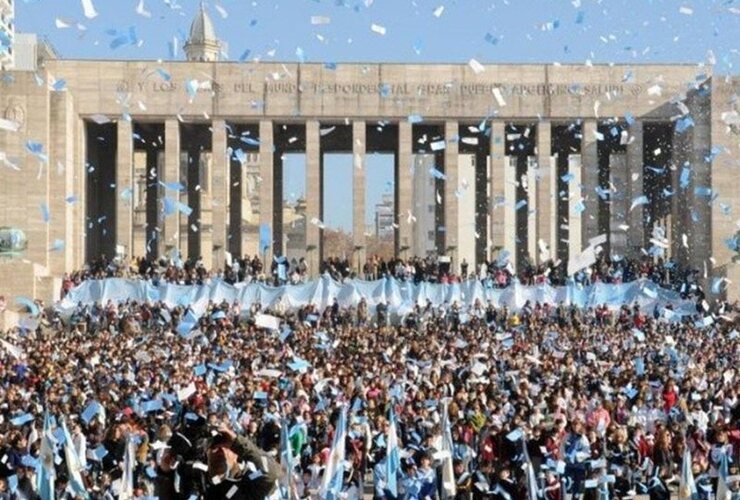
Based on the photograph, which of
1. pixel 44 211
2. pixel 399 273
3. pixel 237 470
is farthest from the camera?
pixel 44 211

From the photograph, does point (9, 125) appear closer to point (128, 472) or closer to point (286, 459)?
point (128, 472)

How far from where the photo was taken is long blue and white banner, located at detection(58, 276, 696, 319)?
169 feet

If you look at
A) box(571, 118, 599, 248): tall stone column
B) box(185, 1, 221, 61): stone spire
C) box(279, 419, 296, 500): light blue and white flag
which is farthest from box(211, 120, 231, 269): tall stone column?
box(185, 1, 221, 61): stone spire

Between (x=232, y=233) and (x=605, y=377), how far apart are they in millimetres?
51676

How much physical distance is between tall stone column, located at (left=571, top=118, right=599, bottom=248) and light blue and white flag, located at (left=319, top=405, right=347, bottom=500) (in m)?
49.2

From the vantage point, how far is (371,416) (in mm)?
23500

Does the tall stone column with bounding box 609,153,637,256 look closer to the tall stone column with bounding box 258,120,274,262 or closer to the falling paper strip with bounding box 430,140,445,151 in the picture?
the falling paper strip with bounding box 430,140,445,151

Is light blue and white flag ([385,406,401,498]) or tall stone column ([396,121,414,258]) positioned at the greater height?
tall stone column ([396,121,414,258])

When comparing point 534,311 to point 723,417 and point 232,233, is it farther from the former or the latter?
point 232,233

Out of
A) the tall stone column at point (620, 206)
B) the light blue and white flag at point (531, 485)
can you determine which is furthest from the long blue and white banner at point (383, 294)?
the light blue and white flag at point (531, 485)

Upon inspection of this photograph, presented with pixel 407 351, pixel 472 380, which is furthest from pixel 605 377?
pixel 407 351

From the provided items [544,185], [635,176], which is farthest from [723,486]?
[544,185]

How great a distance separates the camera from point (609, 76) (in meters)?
67.6

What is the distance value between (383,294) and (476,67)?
1517cm
